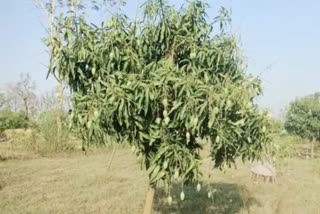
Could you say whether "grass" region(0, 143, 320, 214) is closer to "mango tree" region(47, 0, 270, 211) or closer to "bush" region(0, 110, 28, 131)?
"mango tree" region(47, 0, 270, 211)

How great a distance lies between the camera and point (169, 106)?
425 centimetres

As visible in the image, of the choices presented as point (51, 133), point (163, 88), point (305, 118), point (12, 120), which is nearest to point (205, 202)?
point (163, 88)

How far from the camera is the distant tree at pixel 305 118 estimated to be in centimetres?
2827

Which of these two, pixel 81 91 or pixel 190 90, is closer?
pixel 190 90

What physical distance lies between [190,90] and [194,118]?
246mm

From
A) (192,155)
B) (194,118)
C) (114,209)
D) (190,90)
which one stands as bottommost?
(114,209)

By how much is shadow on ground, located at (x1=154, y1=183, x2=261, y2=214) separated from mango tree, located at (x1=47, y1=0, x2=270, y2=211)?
4.74m

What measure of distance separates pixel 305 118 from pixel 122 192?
20.1 metres

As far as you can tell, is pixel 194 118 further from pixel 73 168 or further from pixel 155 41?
pixel 73 168

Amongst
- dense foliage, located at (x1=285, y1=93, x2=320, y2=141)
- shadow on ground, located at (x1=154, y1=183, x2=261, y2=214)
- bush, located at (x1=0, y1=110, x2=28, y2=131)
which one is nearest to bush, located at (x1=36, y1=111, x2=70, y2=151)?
shadow on ground, located at (x1=154, y1=183, x2=261, y2=214)

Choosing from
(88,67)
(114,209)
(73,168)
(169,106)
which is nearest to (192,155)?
(169,106)

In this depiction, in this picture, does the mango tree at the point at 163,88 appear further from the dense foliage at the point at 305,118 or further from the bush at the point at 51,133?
the dense foliage at the point at 305,118

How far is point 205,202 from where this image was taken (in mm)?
10211

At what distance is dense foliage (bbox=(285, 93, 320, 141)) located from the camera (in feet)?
92.8
